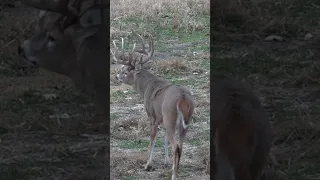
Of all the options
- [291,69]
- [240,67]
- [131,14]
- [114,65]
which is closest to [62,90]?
[240,67]

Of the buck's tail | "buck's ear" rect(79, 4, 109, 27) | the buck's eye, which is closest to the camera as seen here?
"buck's ear" rect(79, 4, 109, 27)

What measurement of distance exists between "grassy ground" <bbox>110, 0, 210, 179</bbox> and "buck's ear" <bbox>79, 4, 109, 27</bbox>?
7.34ft

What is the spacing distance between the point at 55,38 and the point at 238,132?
116cm

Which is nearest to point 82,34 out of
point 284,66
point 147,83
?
point 284,66

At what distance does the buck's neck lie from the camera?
21.1ft

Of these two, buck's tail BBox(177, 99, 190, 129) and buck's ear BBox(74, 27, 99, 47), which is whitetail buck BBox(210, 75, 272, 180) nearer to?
buck's ear BBox(74, 27, 99, 47)

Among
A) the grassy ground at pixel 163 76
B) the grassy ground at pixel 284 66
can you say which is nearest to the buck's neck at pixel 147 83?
the grassy ground at pixel 163 76

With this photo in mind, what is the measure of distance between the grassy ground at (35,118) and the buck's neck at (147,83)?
2.49 metres

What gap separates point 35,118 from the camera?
392 centimetres

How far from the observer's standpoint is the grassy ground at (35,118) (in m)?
3.80

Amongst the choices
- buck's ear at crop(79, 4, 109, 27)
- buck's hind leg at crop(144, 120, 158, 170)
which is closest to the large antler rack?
buck's hind leg at crop(144, 120, 158, 170)

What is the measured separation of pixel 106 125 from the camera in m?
3.58

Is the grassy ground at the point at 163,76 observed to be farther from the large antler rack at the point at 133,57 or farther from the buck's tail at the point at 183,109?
the large antler rack at the point at 133,57

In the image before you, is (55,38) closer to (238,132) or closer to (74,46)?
(74,46)
